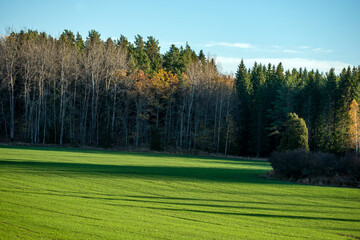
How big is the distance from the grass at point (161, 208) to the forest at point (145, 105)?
3956 cm

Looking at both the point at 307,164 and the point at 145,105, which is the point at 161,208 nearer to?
the point at 307,164

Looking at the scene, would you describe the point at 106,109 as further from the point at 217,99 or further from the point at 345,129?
the point at 345,129

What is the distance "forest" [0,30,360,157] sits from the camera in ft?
207

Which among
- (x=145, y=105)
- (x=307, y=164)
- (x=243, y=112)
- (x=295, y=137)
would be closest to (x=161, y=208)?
(x=307, y=164)

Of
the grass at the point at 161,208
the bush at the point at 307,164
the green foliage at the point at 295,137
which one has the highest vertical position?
the green foliage at the point at 295,137

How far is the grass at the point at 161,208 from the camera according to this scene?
9798mm

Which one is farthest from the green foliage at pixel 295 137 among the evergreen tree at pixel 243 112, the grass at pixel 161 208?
the evergreen tree at pixel 243 112

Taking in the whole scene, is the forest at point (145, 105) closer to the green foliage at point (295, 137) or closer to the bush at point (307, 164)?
the green foliage at point (295, 137)

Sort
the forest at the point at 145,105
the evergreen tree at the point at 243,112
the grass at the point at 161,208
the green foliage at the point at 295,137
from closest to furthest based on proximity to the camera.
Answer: the grass at the point at 161,208 → the green foliage at the point at 295,137 → the forest at the point at 145,105 → the evergreen tree at the point at 243,112

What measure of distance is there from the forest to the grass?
39.6m

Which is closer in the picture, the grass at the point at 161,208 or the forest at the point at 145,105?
the grass at the point at 161,208

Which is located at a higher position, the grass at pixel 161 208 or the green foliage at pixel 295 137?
the green foliage at pixel 295 137

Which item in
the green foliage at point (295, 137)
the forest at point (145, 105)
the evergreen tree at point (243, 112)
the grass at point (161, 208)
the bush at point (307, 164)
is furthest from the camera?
the evergreen tree at point (243, 112)

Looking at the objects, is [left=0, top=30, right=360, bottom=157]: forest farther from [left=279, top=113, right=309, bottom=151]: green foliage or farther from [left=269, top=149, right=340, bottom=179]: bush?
[left=269, top=149, right=340, bottom=179]: bush
